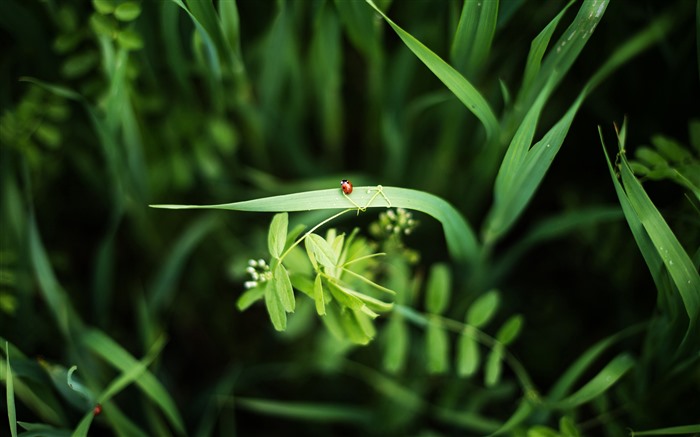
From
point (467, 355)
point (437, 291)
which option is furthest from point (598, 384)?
point (437, 291)

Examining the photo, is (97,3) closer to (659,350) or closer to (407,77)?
(407,77)

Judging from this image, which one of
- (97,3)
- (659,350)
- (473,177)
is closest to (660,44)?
(473,177)

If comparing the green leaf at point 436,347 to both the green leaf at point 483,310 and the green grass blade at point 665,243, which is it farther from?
the green grass blade at point 665,243

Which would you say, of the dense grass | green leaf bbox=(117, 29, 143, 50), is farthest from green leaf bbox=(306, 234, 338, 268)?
green leaf bbox=(117, 29, 143, 50)

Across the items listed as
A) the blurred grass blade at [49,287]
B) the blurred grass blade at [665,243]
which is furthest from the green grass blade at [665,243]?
the blurred grass blade at [49,287]

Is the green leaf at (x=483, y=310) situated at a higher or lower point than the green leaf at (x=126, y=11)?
lower

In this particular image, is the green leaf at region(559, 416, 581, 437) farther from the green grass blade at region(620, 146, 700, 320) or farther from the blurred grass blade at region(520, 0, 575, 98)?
the blurred grass blade at region(520, 0, 575, 98)
